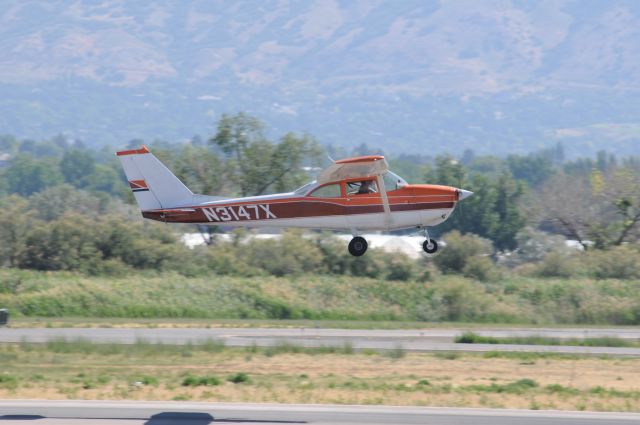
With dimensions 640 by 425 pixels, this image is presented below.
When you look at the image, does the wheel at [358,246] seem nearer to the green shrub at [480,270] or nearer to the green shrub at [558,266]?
the green shrub at [480,270]

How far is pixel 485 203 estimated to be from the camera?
69.4 m

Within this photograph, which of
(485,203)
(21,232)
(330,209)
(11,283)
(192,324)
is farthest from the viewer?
(485,203)

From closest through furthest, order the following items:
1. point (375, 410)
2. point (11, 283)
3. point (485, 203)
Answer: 1. point (375, 410)
2. point (11, 283)
3. point (485, 203)

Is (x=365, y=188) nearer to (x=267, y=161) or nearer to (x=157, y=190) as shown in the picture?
(x=157, y=190)

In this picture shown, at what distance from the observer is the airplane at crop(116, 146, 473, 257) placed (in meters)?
25.1

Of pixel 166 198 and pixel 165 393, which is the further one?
pixel 166 198

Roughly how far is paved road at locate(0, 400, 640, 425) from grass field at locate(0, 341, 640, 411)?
3.63 feet

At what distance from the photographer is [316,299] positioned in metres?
45.4

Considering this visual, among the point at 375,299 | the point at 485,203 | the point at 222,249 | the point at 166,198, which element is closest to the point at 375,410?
the point at 166,198

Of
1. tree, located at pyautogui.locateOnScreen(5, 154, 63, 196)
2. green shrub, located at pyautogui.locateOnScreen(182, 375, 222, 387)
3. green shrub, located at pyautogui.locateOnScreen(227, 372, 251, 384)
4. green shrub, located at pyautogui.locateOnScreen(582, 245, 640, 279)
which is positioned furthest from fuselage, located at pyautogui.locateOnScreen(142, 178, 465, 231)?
tree, located at pyautogui.locateOnScreen(5, 154, 63, 196)

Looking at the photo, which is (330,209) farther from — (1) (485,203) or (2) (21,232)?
(1) (485,203)

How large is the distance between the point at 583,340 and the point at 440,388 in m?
12.1

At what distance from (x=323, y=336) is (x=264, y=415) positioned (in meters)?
14.8

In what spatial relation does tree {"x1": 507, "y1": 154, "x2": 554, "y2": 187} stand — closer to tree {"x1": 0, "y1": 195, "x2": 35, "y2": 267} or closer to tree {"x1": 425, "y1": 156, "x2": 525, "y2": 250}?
tree {"x1": 425, "y1": 156, "x2": 525, "y2": 250}
